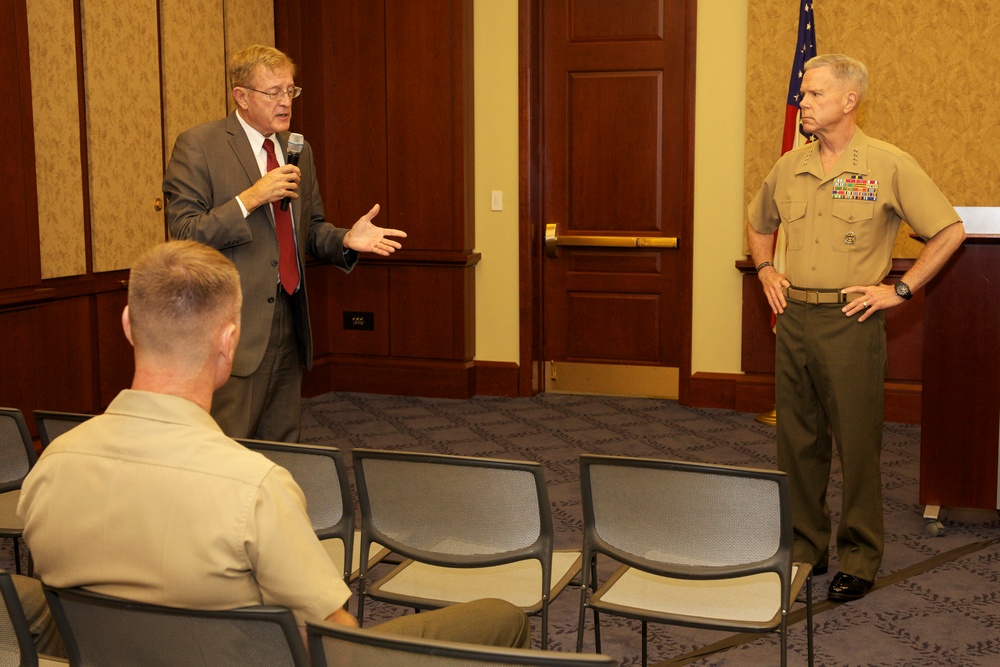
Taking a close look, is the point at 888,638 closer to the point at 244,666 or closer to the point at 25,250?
the point at 244,666

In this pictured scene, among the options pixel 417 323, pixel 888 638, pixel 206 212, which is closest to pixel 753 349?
pixel 417 323

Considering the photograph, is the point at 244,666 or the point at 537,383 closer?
the point at 244,666

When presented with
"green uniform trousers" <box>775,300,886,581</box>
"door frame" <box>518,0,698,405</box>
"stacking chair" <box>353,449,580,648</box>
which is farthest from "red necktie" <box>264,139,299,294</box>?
"door frame" <box>518,0,698,405</box>

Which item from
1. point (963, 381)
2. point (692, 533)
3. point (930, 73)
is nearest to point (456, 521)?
point (692, 533)

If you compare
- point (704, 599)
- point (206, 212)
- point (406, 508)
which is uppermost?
point (206, 212)

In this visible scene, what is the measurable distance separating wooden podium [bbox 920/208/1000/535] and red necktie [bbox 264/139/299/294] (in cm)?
248

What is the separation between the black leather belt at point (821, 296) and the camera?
3.57 metres

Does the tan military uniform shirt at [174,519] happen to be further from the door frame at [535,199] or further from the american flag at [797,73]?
the door frame at [535,199]

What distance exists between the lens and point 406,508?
255cm

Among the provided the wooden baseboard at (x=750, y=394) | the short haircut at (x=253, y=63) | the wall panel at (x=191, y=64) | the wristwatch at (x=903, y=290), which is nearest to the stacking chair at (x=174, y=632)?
the short haircut at (x=253, y=63)

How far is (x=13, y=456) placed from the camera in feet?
9.93

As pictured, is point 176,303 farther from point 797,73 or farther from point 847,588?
point 797,73

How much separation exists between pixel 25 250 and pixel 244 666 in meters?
Result: 4.03

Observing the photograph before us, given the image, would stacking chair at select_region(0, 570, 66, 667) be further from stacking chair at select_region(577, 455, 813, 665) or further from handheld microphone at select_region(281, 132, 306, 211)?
handheld microphone at select_region(281, 132, 306, 211)
